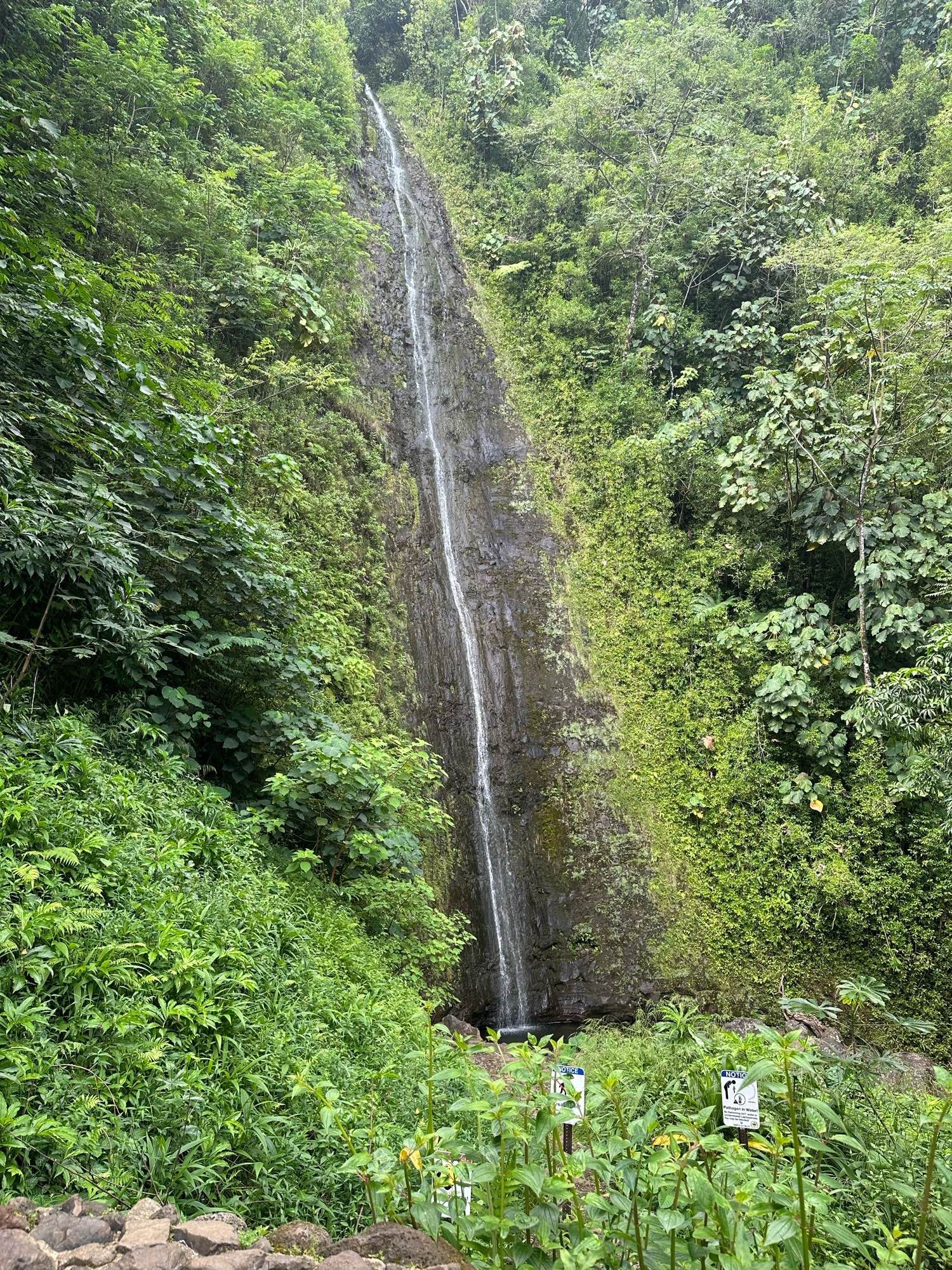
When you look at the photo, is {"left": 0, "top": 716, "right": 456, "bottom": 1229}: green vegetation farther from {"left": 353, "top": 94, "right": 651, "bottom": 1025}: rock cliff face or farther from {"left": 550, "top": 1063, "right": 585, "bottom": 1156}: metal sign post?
{"left": 353, "top": 94, "right": 651, "bottom": 1025}: rock cliff face

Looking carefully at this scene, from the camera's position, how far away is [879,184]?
13125 millimetres

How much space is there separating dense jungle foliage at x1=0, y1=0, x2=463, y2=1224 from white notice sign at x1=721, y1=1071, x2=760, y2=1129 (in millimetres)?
1438

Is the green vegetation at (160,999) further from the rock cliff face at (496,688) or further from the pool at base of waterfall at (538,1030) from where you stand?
the rock cliff face at (496,688)

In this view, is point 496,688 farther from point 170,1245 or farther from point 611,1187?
point 170,1245

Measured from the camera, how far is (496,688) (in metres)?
9.33

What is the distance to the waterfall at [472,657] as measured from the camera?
7434 millimetres

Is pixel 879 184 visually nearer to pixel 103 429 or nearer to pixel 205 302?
pixel 205 302

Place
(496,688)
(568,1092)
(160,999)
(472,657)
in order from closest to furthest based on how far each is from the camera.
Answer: (568,1092) → (160,999) → (496,688) → (472,657)

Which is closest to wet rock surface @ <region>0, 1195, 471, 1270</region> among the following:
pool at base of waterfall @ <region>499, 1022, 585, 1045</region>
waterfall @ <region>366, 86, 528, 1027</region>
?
pool at base of waterfall @ <region>499, 1022, 585, 1045</region>

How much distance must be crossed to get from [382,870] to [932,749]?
196 inches

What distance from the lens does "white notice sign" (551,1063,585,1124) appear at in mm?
1677

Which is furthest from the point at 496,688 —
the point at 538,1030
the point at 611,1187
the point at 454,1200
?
the point at 454,1200

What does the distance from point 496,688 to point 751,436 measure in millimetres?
4788

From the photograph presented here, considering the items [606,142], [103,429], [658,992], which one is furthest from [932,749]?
[606,142]
